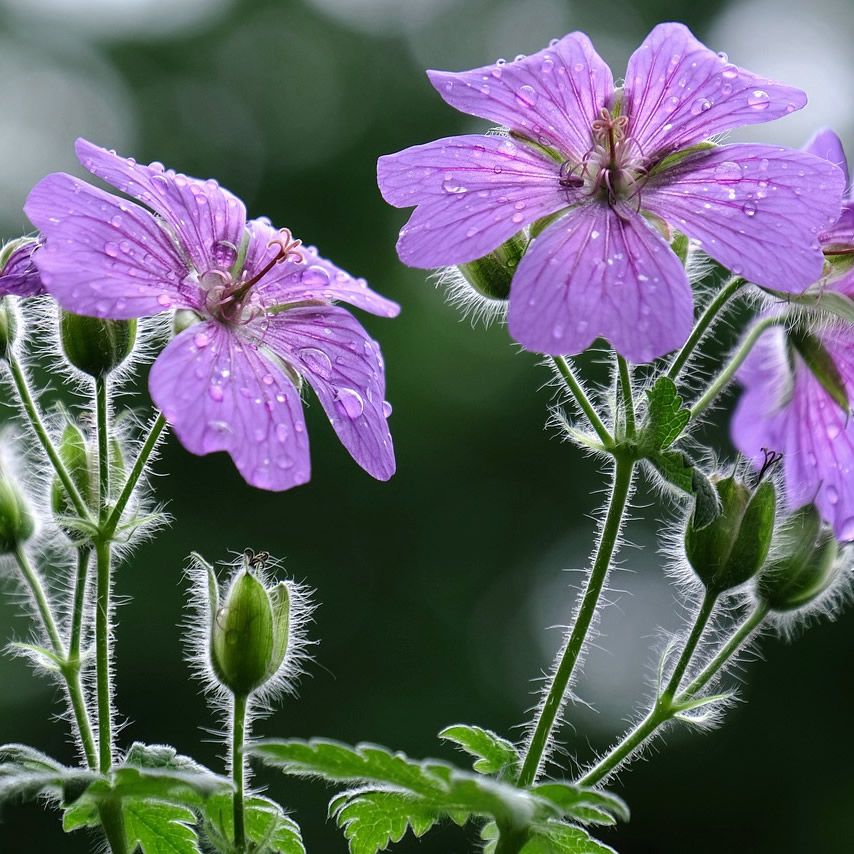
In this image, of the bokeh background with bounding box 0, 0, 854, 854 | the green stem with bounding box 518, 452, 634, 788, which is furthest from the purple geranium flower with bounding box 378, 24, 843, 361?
the bokeh background with bounding box 0, 0, 854, 854

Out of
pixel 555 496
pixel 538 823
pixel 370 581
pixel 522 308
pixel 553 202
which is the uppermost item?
pixel 553 202

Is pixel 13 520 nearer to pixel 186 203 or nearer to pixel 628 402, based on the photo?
pixel 186 203

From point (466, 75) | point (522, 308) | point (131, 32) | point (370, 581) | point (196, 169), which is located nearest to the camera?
point (522, 308)

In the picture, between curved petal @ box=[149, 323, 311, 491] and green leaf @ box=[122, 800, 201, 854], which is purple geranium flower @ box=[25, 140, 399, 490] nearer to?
curved petal @ box=[149, 323, 311, 491]

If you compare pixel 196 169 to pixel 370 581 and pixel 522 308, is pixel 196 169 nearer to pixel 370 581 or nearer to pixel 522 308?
pixel 370 581

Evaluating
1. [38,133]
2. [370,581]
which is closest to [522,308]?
[370,581]

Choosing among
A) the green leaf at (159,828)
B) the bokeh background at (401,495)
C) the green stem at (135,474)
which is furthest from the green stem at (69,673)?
the bokeh background at (401,495)

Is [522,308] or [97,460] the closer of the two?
[522,308]

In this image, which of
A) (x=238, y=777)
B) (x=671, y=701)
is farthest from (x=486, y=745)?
(x=238, y=777)
